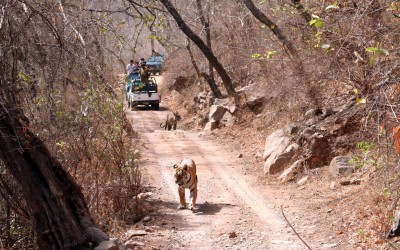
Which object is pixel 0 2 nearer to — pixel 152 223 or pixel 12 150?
pixel 12 150

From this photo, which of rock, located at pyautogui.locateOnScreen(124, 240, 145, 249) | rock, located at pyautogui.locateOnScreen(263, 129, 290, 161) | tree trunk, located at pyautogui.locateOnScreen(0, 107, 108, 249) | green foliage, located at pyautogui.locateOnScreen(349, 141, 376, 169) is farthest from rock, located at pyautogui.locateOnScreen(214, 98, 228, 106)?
tree trunk, located at pyautogui.locateOnScreen(0, 107, 108, 249)

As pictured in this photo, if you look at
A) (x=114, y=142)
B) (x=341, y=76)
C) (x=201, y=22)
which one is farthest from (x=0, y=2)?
(x=201, y=22)

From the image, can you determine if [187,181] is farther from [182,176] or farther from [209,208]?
[209,208]

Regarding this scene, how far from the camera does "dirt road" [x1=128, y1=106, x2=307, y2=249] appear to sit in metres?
9.84

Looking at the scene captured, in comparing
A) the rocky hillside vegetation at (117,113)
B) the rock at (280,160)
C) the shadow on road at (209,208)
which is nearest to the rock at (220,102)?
the rocky hillside vegetation at (117,113)

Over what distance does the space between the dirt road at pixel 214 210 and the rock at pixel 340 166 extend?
60.7 inches

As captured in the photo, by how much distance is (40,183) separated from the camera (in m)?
7.68

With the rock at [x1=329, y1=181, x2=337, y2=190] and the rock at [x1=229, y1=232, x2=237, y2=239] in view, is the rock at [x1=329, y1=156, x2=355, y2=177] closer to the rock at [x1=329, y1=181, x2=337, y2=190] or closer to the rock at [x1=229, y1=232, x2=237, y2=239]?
the rock at [x1=329, y1=181, x2=337, y2=190]

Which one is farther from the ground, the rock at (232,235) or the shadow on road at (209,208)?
the rock at (232,235)

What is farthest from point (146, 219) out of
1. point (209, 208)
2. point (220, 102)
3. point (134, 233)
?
point (220, 102)

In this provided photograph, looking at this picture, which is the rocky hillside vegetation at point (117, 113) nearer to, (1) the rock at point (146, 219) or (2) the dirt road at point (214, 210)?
(1) the rock at point (146, 219)

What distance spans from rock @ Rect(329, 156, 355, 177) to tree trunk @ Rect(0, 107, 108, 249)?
6.22 metres

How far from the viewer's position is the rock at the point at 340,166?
12637 mm

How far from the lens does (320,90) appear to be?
1548 centimetres
